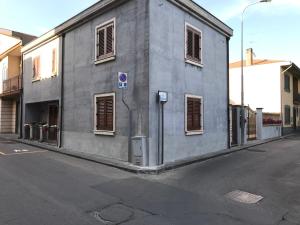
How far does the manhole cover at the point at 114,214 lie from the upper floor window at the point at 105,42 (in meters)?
7.24

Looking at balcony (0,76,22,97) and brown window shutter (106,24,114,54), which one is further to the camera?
balcony (0,76,22,97)

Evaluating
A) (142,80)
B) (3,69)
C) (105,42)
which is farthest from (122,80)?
(3,69)

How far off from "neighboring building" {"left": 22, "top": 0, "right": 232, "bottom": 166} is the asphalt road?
141cm

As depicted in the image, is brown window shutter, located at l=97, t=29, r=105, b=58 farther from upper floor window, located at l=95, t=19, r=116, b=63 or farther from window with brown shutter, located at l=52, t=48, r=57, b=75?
window with brown shutter, located at l=52, t=48, r=57, b=75

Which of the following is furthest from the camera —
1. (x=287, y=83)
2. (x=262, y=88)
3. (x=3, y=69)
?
(x=287, y=83)

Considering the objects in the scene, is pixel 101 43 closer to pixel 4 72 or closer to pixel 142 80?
pixel 142 80

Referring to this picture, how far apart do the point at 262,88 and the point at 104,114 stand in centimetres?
1949

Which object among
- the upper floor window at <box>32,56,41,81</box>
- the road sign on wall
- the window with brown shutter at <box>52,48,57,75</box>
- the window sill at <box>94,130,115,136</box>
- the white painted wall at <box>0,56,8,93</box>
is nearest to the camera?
the road sign on wall

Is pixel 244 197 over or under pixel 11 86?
under

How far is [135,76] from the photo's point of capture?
1112 cm

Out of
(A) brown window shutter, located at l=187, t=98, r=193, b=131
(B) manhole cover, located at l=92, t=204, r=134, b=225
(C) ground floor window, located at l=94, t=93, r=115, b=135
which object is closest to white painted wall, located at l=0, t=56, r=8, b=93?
(C) ground floor window, located at l=94, t=93, r=115, b=135

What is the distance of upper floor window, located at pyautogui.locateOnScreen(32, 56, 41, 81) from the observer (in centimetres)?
1828

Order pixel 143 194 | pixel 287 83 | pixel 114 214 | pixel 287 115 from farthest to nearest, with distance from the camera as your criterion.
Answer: pixel 287 83 → pixel 287 115 → pixel 143 194 → pixel 114 214

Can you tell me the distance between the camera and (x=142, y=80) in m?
10.8
